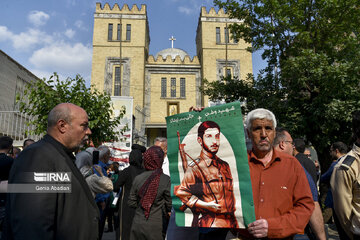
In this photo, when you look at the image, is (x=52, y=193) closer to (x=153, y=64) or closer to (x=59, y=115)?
(x=59, y=115)

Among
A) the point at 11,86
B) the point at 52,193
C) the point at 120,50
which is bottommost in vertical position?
the point at 52,193

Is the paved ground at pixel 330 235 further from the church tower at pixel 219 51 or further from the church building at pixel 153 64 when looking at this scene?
the church tower at pixel 219 51

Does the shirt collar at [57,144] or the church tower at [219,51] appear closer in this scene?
the shirt collar at [57,144]

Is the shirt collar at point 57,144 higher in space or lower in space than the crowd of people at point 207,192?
higher

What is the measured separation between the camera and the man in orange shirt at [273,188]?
189 cm

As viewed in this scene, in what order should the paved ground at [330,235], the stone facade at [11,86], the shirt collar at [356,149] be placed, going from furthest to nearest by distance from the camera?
1. the stone facade at [11,86]
2. the paved ground at [330,235]
3. the shirt collar at [356,149]

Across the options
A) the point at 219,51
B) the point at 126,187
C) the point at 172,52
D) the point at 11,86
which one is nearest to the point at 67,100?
the point at 126,187

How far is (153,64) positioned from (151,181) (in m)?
32.7

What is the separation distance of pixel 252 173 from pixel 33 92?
30.4 ft

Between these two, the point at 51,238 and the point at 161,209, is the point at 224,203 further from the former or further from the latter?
the point at 161,209

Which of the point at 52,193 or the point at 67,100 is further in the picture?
the point at 67,100

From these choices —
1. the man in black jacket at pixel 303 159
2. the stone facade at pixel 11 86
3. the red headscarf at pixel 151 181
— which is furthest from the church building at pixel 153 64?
the red headscarf at pixel 151 181

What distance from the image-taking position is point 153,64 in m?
34.9

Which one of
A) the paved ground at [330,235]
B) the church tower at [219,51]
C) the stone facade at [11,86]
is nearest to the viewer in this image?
the paved ground at [330,235]
